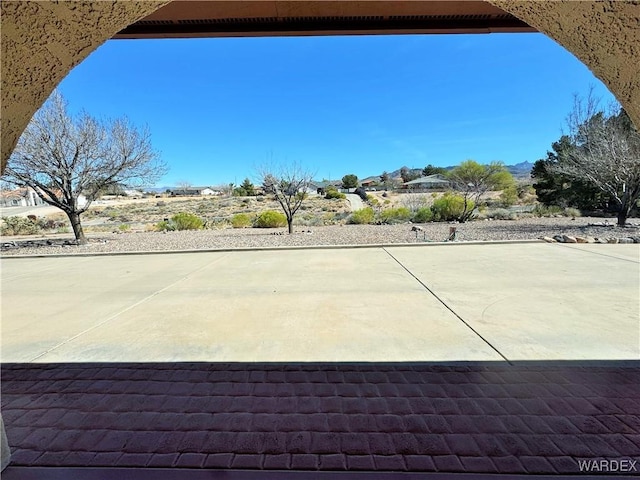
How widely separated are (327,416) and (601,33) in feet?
9.52

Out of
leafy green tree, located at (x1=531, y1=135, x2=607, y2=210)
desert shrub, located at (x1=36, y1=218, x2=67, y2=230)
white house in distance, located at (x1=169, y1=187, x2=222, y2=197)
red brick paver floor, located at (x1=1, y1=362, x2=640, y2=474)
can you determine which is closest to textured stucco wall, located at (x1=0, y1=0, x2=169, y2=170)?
red brick paver floor, located at (x1=1, y1=362, x2=640, y2=474)

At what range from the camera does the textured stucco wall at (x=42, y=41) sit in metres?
1.73

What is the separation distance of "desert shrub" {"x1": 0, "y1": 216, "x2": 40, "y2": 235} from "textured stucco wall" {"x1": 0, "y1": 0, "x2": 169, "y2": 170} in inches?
979

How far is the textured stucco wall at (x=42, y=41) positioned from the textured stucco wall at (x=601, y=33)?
6.76 feet

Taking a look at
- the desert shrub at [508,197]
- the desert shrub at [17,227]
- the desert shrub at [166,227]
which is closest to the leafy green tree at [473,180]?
the desert shrub at [508,197]

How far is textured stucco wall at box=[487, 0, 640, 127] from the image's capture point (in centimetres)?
169

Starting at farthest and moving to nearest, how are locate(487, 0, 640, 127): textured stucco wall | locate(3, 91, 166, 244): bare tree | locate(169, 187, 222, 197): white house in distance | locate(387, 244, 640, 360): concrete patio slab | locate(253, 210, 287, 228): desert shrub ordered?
locate(169, 187, 222, 197): white house in distance → locate(253, 210, 287, 228): desert shrub → locate(3, 91, 166, 244): bare tree → locate(387, 244, 640, 360): concrete patio slab → locate(487, 0, 640, 127): textured stucco wall

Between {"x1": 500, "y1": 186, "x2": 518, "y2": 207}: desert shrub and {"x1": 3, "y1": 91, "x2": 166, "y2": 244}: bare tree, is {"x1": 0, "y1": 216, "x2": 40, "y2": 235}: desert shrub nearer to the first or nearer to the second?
{"x1": 3, "y1": 91, "x2": 166, "y2": 244}: bare tree

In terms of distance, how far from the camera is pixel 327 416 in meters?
2.71

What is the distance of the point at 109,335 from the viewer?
450cm

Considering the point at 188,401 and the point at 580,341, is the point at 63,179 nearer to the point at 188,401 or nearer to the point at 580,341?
the point at 188,401

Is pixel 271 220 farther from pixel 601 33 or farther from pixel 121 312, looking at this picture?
pixel 601 33

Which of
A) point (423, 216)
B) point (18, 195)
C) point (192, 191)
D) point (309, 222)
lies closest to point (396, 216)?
point (423, 216)

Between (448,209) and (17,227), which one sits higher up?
(448,209)
